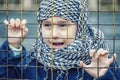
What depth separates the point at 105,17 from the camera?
7.77ft

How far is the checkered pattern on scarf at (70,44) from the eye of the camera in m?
2.28

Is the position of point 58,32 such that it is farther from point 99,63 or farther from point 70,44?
point 99,63

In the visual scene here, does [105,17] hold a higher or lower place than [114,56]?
higher

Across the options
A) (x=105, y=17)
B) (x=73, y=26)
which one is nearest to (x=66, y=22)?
(x=73, y=26)

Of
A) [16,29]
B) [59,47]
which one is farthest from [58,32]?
[16,29]

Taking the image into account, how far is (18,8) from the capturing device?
2.30m

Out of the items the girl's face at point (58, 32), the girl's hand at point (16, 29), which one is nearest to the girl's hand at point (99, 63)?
the girl's face at point (58, 32)

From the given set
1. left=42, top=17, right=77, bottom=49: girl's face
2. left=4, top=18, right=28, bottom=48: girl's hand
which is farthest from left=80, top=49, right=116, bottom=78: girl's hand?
left=4, top=18, right=28, bottom=48: girl's hand

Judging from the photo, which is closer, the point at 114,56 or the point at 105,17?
the point at 114,56

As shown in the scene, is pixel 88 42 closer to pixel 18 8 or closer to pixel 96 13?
pixel 96 13

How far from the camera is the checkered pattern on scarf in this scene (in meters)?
2.28

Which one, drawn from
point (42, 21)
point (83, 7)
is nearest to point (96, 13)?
point (83, 7)

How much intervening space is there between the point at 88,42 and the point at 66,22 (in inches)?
4.7

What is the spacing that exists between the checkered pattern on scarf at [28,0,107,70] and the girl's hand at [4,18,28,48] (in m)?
0.09
